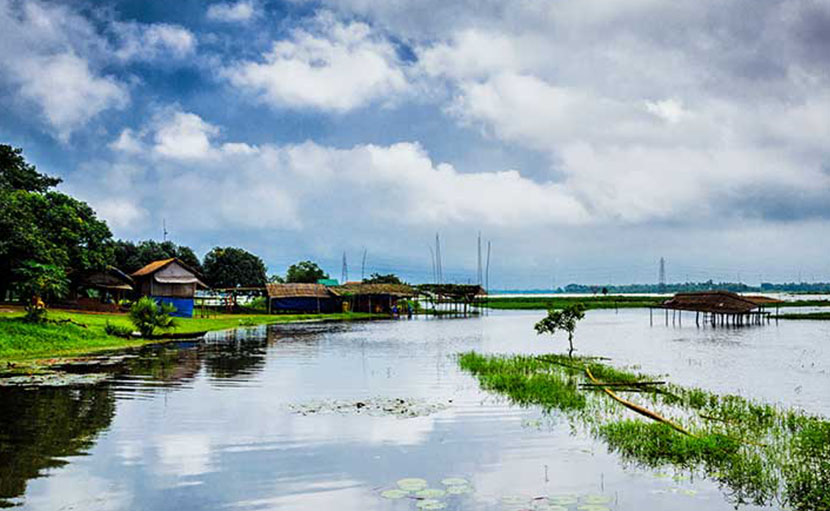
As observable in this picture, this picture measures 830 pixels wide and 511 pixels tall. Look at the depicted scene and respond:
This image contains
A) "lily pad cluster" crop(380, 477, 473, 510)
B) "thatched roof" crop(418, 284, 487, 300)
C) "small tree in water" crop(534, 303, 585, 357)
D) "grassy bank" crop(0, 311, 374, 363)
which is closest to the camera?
"lily pad cluster" crop(380, 477, 473, 510)

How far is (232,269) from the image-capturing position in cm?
8494

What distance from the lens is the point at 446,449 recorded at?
39.5ft

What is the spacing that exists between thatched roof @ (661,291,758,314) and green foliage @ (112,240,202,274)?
188 ft

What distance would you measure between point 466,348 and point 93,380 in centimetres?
2071

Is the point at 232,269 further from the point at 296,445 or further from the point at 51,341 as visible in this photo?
the point at 296,445

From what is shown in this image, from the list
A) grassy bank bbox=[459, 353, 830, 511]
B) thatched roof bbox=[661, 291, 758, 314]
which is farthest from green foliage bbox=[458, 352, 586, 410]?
thatched roof bbox=[661, 291, 758, 314]

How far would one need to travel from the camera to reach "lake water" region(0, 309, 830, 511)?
9.17 metres

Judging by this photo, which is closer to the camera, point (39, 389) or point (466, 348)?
point (39, 389)

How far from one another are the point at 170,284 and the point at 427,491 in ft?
169

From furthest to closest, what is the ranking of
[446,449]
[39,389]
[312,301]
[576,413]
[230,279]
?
[230,279]
[312,301]
[39,389]
[576,413]
[446,449]

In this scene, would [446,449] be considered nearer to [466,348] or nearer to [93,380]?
[93,380]

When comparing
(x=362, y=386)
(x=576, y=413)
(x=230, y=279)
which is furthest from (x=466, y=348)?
(x=230, y=279)

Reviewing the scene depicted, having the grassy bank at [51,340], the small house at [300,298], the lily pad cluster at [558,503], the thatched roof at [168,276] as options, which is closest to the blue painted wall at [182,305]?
the thatched roof at [168,276]

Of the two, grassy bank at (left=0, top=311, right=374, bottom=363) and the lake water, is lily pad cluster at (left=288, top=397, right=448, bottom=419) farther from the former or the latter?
grassy bank at (left=0, top=311, right=374, bottom=363)
